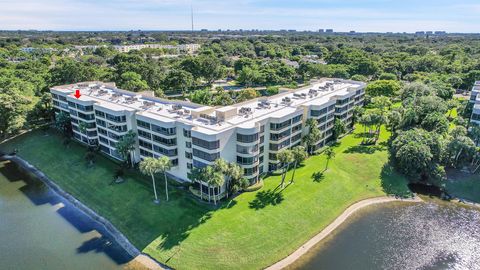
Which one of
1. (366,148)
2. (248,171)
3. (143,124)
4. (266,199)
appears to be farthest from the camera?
(366,148)

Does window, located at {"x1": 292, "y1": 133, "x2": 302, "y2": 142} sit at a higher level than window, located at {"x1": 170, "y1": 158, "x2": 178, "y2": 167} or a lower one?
higher

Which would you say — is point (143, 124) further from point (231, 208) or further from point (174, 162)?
point (231, 208)

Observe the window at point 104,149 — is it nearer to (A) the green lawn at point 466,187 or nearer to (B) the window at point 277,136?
(B) the window at point 277,136

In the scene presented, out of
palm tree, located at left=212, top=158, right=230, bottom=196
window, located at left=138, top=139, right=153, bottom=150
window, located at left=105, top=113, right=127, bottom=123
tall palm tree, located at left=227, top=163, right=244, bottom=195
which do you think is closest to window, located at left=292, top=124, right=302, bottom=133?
tall palm tree, located at left=227, top=163, right=244, bottom=195

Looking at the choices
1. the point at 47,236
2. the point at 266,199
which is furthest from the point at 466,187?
the point at 47,236

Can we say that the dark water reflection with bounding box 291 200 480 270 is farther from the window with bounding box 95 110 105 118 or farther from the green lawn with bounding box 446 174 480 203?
the window with bounding box 95 110 105 118

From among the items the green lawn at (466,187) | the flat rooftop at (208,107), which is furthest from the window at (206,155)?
the green lawn at (466,187)

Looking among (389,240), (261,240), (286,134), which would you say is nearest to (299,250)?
(261,240)
